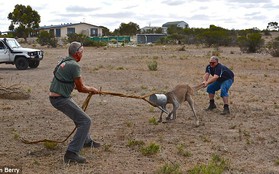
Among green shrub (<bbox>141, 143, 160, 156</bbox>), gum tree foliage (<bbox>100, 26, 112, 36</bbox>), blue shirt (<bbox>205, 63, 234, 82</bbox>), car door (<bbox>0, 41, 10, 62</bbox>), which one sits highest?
blue shirt (<bbox>205, 63, 234, 82</bbox>)

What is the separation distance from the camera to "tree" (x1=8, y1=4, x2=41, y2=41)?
64688mm

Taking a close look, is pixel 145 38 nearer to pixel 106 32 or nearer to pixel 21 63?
pixel 106 32

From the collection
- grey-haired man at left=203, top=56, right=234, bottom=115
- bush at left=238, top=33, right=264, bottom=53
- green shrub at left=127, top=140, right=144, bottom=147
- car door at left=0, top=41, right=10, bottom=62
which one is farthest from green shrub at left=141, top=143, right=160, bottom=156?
bush at left=238, top=33, right=264, bottom=53

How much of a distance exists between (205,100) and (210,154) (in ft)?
18.9

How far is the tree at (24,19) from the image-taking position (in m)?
64.7

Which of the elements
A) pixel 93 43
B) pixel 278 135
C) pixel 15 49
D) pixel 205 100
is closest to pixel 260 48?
pixel 93 43

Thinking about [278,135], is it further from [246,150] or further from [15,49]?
[15,49]

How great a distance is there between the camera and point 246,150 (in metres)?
7.76

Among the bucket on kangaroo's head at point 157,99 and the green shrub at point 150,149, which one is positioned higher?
the bucket on kangaroo's head at point 157,99

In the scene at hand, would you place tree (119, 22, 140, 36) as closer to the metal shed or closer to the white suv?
the metal shed

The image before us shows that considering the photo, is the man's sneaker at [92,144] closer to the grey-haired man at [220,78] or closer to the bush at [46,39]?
the grey-haired man at [220,78]

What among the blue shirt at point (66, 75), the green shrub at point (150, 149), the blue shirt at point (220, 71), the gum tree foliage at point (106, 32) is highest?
the blue shirt at point (66, 75)

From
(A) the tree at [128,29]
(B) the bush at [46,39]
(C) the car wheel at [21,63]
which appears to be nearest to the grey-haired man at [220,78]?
(C) the car wheel at [21,63]

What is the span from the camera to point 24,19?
6456cm
